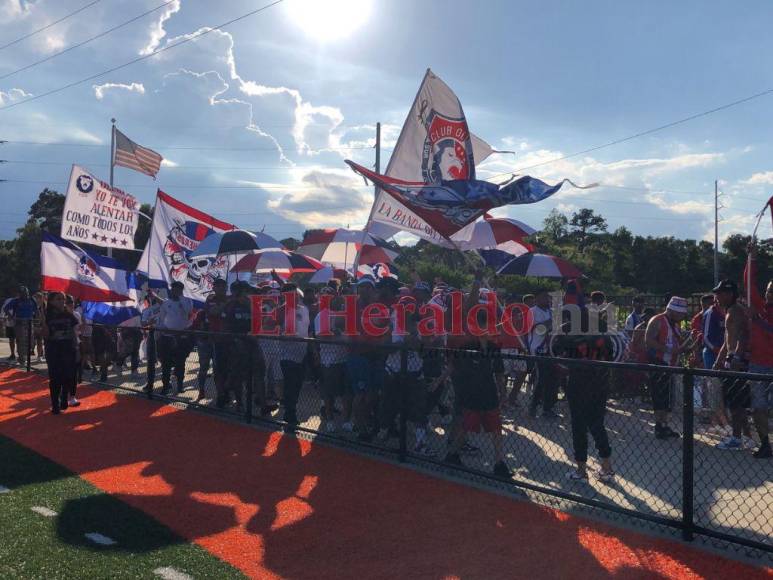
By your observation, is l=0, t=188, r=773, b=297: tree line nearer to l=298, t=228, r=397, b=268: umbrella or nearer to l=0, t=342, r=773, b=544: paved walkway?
l=298, t=228, r=397, b=268: umbrella

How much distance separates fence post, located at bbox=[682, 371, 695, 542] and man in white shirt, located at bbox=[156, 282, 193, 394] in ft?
23.7

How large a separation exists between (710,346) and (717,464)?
213cm

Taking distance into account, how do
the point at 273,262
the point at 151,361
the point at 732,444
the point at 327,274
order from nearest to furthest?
the point at 732,444
the point at 151,361
the point at 273,262
the point at 327,274

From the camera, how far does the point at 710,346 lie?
8.08 meters

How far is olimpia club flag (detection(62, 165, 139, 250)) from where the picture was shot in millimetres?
12164

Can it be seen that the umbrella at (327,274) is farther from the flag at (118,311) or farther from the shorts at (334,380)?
the shorts at (334,380)

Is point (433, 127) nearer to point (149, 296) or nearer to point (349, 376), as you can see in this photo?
point (349, 376)

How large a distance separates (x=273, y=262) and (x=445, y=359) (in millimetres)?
7107

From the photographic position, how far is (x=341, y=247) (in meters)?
15.9

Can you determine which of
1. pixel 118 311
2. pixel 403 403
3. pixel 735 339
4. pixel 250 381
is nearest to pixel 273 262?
pixel 118 311

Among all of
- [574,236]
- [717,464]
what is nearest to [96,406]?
[717,464]

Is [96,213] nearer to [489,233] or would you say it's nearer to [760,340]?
[489,233]

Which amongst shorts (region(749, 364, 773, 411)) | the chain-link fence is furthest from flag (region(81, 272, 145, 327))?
shorts (region(749, 364, 773, 411))

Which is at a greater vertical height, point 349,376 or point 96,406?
point 349,376
